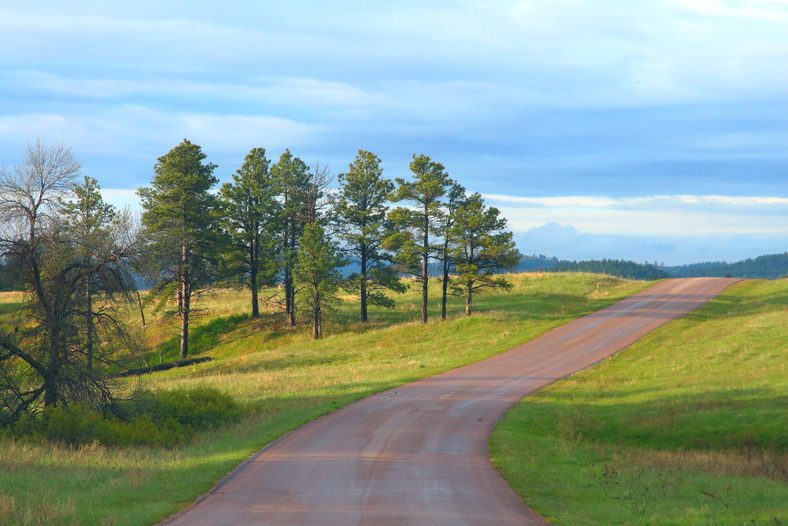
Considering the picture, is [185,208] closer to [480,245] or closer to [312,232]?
[312,232]

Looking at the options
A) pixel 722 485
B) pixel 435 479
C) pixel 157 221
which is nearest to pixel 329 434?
pixel 435 479

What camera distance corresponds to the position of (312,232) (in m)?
54.8

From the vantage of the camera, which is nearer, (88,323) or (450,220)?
(88,323)

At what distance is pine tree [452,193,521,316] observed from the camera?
5353cm

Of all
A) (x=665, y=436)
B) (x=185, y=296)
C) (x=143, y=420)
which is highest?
(x=185, y=296)

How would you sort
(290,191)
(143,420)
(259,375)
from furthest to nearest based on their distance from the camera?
(290,191) < (259,375) < (143,420)

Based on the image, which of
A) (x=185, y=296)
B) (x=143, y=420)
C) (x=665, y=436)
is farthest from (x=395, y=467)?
(x=185, y=296)

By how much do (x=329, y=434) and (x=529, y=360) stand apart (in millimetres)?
19456

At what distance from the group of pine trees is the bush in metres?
24.9

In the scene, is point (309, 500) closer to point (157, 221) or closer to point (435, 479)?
point (435, 479)

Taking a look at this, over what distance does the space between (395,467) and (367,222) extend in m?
42.8

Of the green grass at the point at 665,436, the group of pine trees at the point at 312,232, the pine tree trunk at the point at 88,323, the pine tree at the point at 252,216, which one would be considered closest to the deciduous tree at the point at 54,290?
the pine tree trunk at the point at 88,323

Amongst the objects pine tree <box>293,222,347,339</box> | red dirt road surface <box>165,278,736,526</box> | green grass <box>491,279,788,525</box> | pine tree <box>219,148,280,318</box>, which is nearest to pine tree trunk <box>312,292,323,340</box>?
pine tree <box>293,222,347,339</box>

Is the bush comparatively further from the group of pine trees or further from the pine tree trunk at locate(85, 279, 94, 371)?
the group of pine trees
